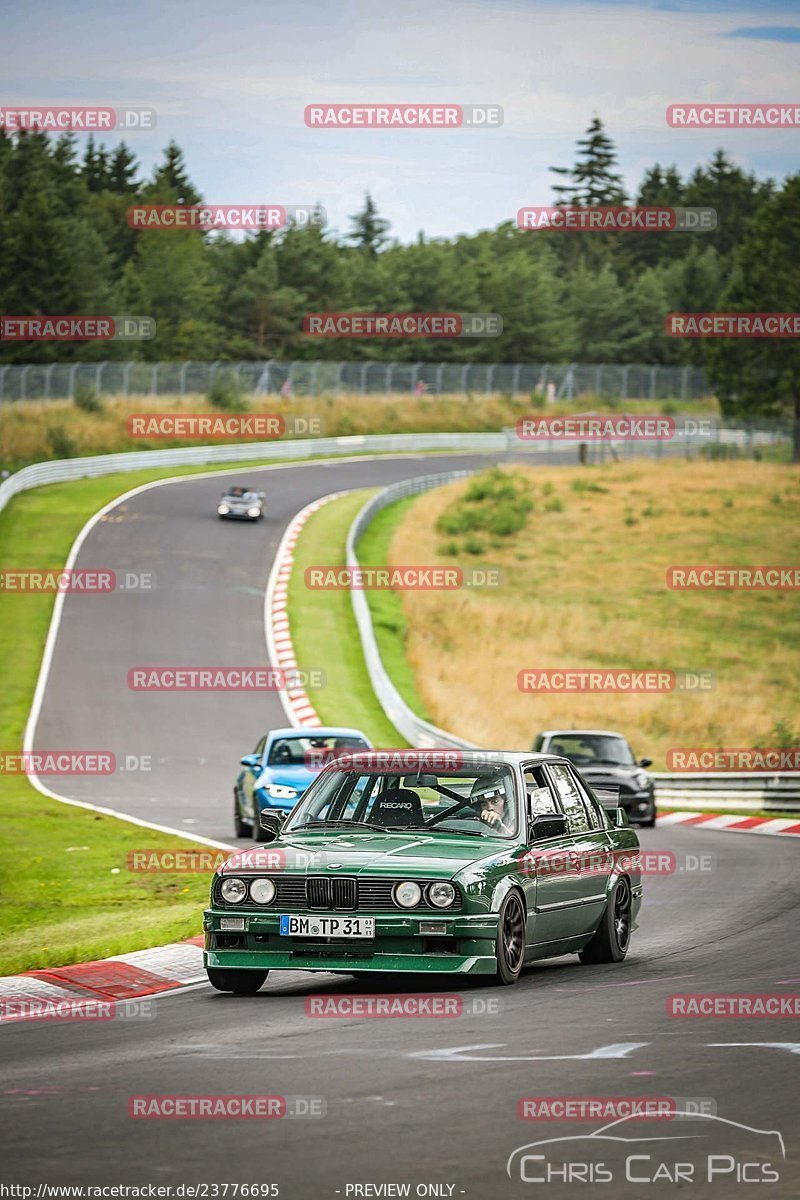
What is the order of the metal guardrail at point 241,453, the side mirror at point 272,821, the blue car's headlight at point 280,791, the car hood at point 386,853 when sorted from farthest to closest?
the metal guardrail at point 241,453
the blue car's headlight at point 280,791
the side mirror at point 272,821
the car hood at point 386,853

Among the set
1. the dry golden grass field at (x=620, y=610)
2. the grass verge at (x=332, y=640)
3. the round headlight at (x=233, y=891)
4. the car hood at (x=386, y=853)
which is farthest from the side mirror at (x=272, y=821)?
the grass verge at (x=332, y=640)

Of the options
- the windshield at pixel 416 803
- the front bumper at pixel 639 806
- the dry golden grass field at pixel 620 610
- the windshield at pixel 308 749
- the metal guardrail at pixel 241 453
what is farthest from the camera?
the metal guardrail at pixel 241 453

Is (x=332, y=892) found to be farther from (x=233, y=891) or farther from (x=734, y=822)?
(x=734, y=822)

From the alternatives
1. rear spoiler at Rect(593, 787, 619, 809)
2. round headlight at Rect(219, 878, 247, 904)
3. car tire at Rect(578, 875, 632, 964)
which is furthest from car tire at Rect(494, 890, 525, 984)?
rear spoiler at Rect(593, 787, 619, 809)

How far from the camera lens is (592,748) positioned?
1131 inches

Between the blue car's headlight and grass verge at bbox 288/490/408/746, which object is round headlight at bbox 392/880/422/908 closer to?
the blue car's headlight

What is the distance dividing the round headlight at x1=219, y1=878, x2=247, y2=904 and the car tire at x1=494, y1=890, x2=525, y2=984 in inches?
57.4

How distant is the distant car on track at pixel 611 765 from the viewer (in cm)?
2722

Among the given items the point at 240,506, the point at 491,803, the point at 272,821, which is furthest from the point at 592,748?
the point at 240,506

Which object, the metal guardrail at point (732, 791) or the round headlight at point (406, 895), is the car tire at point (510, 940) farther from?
the metal guardrail at point (732, 791)

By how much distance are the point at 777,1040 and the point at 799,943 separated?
4.53m

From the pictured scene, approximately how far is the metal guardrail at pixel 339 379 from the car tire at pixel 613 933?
2402 inches

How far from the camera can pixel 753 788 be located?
30.8m

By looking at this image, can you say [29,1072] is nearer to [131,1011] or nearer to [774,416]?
[131,1011]
